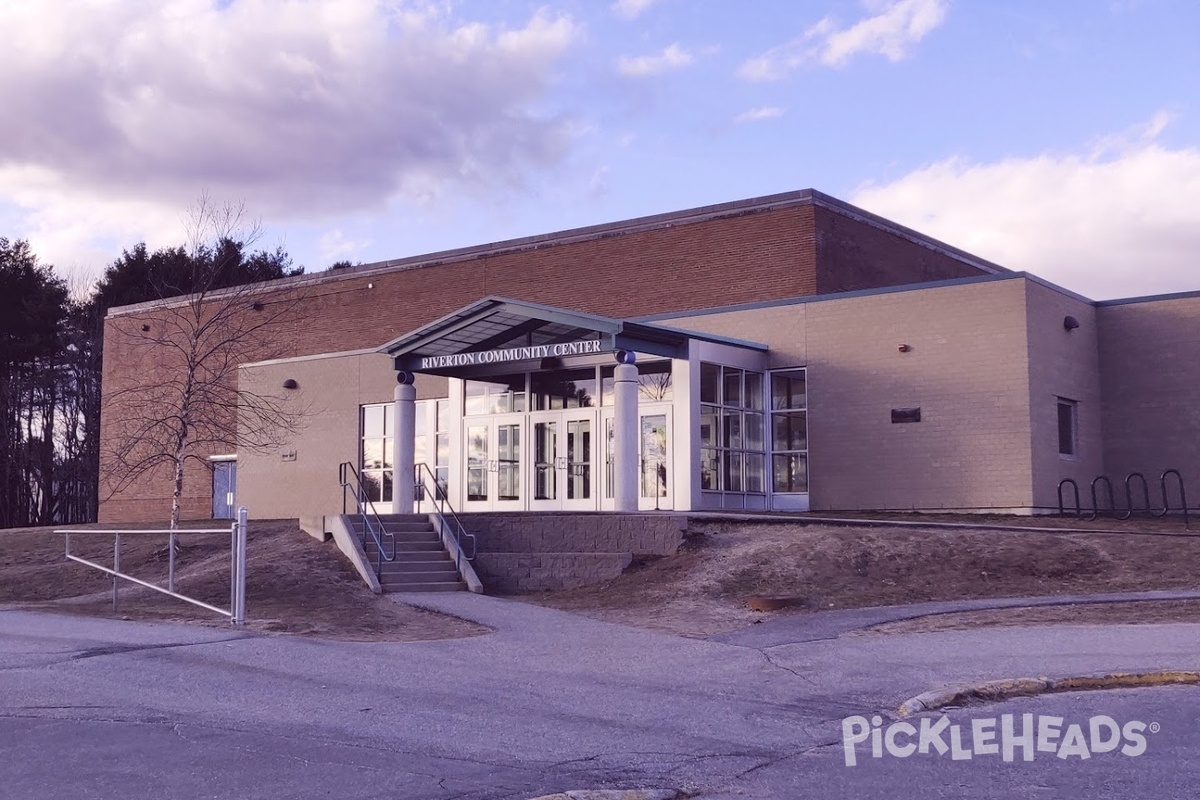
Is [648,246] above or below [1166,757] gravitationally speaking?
Result: above

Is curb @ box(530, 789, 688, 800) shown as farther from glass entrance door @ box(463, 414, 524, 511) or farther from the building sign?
glass entrance door @ box(463, 414, 524, 511)

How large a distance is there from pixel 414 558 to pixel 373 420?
37.0 feet

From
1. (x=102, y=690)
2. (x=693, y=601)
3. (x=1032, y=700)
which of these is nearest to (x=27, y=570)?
(x=693, y=601)

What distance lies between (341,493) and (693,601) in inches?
638

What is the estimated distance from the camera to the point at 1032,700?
1042cm

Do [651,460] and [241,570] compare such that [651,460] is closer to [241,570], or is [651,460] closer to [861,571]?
[861,571]

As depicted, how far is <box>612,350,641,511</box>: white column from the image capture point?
23.0 metres

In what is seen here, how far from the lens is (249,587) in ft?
66.3

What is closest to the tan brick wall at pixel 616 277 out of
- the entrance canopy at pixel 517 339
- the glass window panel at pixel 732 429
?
the entrance canopy at pixel 517 339

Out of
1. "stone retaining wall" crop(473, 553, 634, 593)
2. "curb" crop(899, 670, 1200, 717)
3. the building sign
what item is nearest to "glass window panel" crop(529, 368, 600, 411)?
the building sign

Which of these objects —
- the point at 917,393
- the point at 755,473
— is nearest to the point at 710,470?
the point at 755,473

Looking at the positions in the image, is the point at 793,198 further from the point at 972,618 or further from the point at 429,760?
the point at 429,760

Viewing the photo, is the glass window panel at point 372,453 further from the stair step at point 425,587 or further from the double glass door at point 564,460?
the stair step at point 425,587

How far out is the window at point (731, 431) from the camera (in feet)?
84.8
